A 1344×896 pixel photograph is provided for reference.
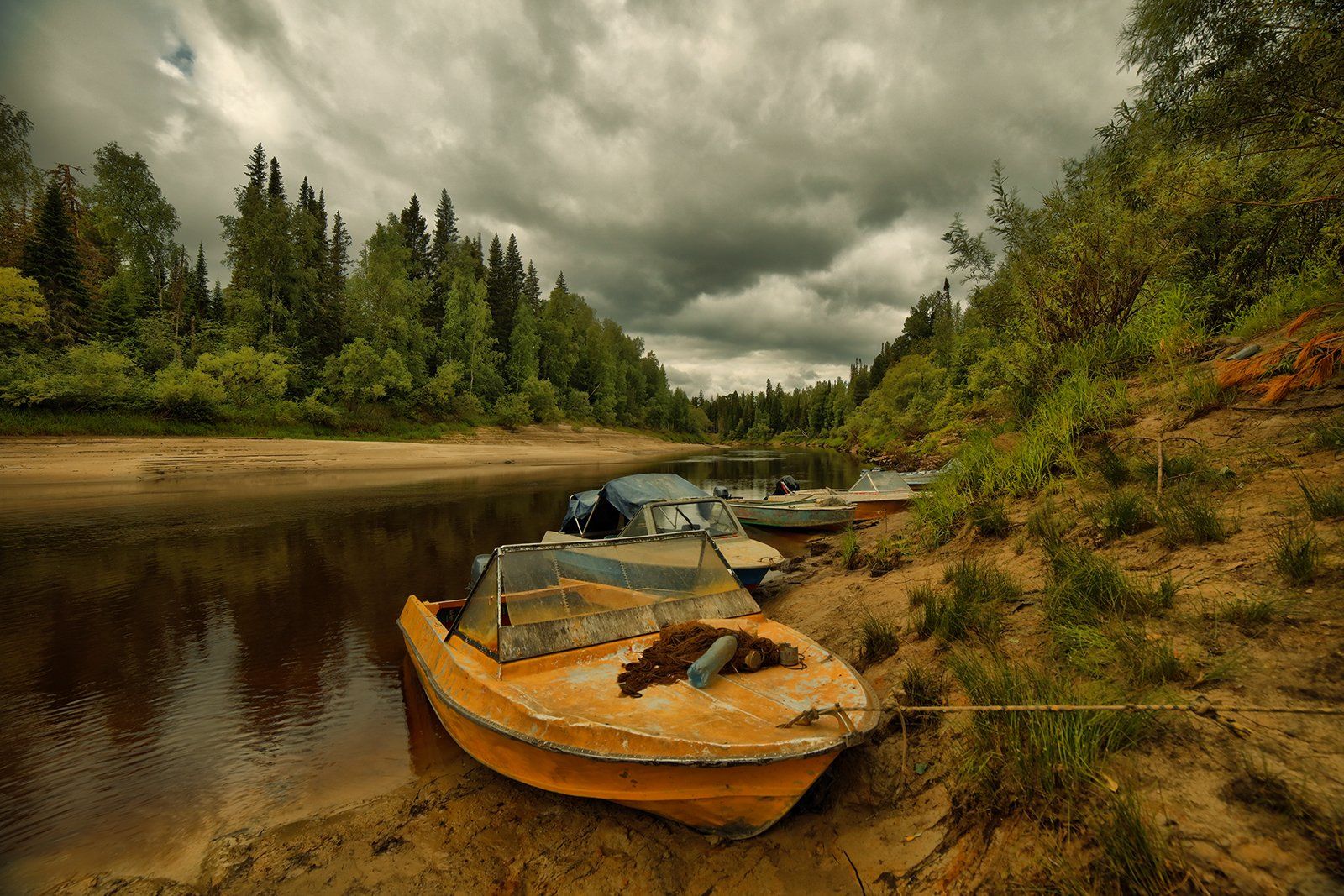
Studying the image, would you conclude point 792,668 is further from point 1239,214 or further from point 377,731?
point 1239,214

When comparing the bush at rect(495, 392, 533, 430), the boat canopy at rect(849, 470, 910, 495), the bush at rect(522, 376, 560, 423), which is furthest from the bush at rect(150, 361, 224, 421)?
the boat canopy at rect(849, 470, 910, 495)

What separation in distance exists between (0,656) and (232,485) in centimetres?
2169

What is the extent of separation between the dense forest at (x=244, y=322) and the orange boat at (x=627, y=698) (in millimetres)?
35883

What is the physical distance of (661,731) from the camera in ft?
10.7

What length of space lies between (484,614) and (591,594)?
3.47ft

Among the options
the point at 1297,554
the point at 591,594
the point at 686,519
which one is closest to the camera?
the point at 1297,554

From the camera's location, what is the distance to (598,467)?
1734 inches

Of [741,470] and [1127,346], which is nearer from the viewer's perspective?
[1127,346]

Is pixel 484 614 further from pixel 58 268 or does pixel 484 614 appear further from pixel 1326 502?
pixel 58 268

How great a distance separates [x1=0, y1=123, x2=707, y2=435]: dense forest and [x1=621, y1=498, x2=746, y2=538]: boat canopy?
34346 millimetres

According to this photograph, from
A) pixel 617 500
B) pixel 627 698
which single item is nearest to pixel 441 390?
pixel 617 500

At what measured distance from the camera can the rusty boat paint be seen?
3.04 metres

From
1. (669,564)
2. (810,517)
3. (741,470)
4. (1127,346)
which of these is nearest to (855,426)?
(741,470)

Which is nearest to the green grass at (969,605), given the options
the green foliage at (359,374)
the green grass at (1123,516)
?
the green grass at (1123,516)
